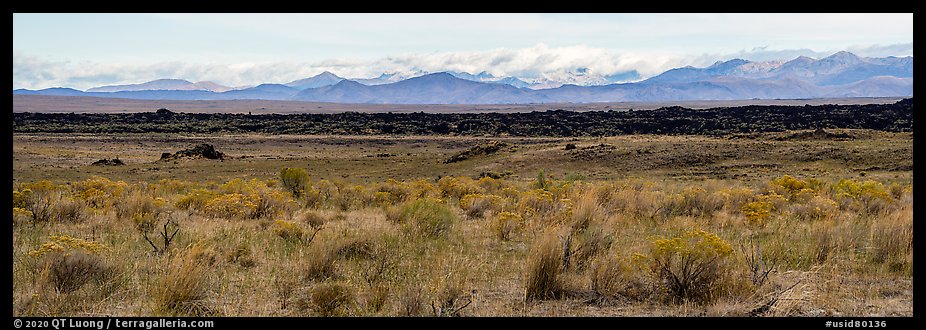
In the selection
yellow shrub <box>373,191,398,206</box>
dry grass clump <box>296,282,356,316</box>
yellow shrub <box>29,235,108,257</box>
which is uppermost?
yellow shrub <box>29,235,108,257</box>

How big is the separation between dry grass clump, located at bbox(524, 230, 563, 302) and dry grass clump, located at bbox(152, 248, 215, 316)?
282cm

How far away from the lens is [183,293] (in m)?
4.91

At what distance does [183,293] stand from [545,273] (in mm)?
3226

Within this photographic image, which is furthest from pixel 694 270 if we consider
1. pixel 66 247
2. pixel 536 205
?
pixel 536 205

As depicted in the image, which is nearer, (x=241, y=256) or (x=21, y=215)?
(x=241, y=256)

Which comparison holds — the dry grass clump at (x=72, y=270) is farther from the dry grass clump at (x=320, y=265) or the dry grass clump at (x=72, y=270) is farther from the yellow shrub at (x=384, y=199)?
the yellow shrub at (x=384, y=199)

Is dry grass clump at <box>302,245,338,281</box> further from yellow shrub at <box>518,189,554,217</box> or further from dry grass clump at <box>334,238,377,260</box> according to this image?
yellow shrub at <box>518,189,554,217</box>

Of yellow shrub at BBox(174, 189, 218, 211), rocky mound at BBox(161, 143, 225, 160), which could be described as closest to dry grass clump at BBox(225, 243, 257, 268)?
yellow shrub at BBox(174, 189, 218, 211)

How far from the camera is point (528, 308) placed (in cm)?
507

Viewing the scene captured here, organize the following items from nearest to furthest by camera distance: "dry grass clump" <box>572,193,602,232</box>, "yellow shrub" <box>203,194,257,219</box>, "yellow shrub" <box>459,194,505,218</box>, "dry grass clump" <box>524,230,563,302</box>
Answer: "dry grass clump" <box>524,230,563,302</box>, "dry grass clump" <box>572,193,602,232</box>, "yellow shrub" <box>203,194,257,219</box>, "yellow shrub" <box>459,194,505,218</box>

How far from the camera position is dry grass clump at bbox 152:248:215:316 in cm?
477

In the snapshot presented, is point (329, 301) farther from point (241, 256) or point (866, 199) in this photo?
point (866, 199)
